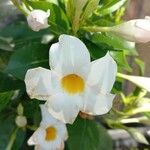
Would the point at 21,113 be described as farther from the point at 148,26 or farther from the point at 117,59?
the point at 148,26

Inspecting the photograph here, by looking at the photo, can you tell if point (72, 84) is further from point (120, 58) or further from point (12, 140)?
point (12, 140)

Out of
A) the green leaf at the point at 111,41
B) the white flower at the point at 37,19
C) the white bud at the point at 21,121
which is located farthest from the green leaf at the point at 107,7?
the white bud at the point at 21,121

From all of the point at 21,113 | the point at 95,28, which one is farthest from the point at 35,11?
the point at 21,113

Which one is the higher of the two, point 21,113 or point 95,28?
point 95,28

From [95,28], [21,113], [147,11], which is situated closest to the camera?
[95,28]

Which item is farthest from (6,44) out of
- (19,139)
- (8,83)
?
(19,139)

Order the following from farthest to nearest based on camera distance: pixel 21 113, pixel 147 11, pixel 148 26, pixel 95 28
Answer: pixel 147 11
pixel 21 113
pixel 95 28
pixel 148 26

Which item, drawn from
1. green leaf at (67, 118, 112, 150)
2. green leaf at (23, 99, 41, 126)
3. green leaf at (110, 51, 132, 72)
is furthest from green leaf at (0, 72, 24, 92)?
green leaf at (110, 51, 132, 72)
